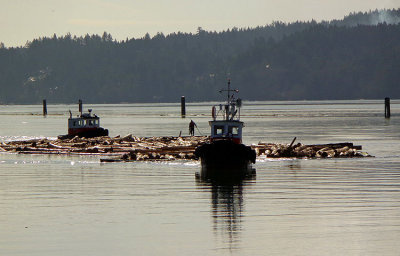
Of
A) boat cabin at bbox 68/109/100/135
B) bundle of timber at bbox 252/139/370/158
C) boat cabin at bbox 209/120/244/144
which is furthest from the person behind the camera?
boat cabin at bbox 68/109/100/135

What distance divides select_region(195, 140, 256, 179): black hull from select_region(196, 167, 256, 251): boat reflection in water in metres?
0.44

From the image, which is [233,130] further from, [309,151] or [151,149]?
[151,149]

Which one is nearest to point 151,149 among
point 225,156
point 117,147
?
point 117,147

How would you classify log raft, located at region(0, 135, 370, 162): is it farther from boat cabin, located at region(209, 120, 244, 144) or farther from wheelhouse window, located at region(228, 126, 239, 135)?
wheelhouse window, located at region(228, 126, 239, 135)

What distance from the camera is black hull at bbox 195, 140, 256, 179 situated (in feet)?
205

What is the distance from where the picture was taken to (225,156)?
207 feet

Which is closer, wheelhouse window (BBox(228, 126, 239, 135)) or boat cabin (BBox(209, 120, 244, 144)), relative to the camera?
boat cabin (BBox(209, 120, 244, 144))

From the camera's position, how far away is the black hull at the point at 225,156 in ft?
205

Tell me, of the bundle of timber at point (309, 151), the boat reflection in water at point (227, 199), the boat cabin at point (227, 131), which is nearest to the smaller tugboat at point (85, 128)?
the bundle of timber at point (309, 151)

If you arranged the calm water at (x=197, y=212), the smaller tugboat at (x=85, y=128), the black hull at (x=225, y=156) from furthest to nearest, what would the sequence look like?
the smaller tugboat at (x=85, y=128)
the black hull at (x=225, y=156)
the calm water at (x=197, y=212)

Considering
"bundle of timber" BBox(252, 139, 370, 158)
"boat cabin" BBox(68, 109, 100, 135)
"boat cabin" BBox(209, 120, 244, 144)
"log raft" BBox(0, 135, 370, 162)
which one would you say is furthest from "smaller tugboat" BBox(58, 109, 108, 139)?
"boat cabin" BBox(209, 120, 244, 144)

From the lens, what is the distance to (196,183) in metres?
52.4

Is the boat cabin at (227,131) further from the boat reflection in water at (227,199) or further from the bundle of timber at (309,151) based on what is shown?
the bundle of timber at (309,151)

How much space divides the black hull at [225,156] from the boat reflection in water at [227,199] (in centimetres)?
44
